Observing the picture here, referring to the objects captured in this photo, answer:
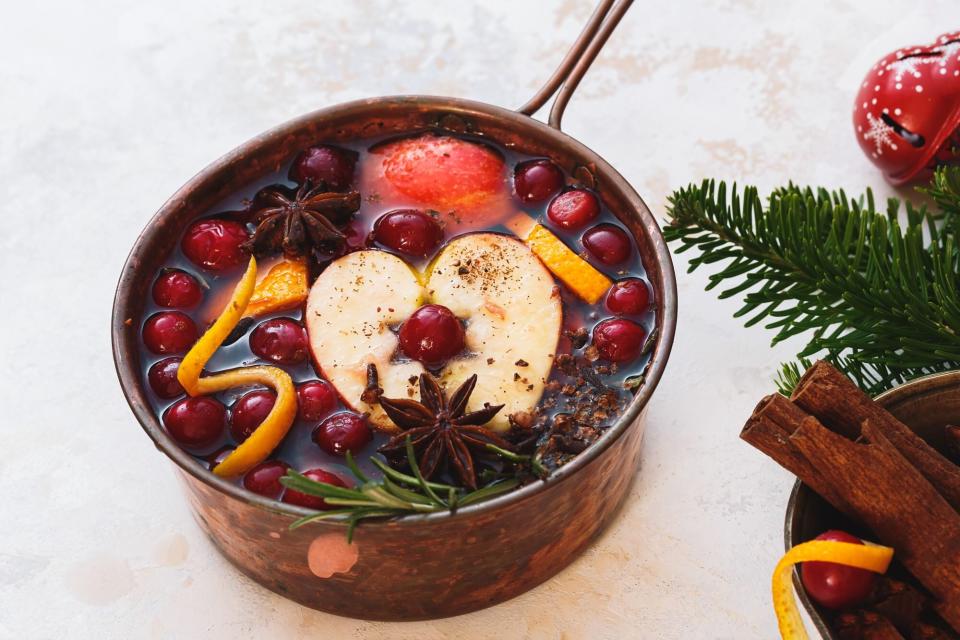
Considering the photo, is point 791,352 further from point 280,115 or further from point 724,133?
point 280,115

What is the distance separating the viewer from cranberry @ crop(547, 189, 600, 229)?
2.27 meters

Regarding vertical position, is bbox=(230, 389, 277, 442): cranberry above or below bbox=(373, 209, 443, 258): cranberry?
below

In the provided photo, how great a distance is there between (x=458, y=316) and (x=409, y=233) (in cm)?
19

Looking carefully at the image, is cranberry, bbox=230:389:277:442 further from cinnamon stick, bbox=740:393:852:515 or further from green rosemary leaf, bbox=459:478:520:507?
cinnamon stick, bbox=740:393:852:515

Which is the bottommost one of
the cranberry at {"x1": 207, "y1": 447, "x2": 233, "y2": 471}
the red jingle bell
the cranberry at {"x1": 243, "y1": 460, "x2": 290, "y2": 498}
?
the cranberry at {"x1": 207, "y1": 447, "x2": 233, "y2": 471}

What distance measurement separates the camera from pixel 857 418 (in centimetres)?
176

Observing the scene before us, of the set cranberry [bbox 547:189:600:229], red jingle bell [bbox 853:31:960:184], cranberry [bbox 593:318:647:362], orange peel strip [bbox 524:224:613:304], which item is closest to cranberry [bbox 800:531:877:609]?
cranberry [bbox 593:318:647:362]

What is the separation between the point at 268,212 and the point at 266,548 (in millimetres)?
626

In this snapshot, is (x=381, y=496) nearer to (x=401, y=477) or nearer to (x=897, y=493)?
(x=401, y=477)

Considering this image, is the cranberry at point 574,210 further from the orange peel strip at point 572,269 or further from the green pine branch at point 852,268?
the green pine branch at point 852,268

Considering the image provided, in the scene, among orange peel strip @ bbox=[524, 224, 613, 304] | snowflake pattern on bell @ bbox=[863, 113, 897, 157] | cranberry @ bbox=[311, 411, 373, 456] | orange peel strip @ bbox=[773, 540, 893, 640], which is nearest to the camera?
orange peel strip @ bbox=[773, 540, 893, 640]

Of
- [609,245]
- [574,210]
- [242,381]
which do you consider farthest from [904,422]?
[242,381]

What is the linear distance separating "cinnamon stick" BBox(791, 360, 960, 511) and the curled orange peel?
81cm

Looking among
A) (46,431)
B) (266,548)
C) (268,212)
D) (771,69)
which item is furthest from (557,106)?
(46,431)
